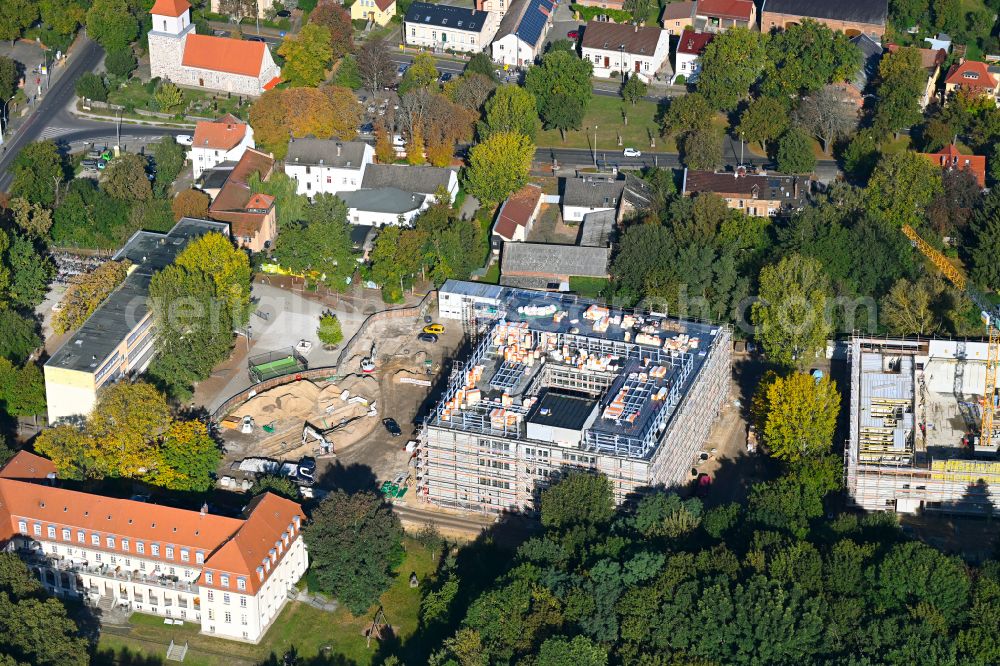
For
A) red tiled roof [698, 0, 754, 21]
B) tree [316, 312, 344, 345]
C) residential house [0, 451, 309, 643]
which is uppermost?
red tiled roof [698, 0, 754, 21]

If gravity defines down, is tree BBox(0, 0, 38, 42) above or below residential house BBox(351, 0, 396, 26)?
below

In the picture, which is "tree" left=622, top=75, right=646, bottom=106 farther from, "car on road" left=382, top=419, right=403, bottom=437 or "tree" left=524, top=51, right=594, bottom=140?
"car on road" left=382, top=419, right=403, bottom=437

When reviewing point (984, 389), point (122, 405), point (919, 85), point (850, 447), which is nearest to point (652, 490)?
point (850, 447)

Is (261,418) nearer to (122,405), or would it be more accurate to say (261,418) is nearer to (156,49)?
(122,405)

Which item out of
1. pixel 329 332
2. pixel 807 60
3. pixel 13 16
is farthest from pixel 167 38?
pixel 807 60

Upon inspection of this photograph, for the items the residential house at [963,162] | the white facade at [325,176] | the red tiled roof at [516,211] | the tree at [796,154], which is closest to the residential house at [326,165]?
the white facade at [325,176]

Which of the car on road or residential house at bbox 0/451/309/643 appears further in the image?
the car on road

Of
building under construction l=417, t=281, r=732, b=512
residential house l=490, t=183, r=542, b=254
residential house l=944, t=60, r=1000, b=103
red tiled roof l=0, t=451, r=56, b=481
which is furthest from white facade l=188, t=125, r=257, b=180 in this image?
residential house l=944, t=60, r=1000, b=103
